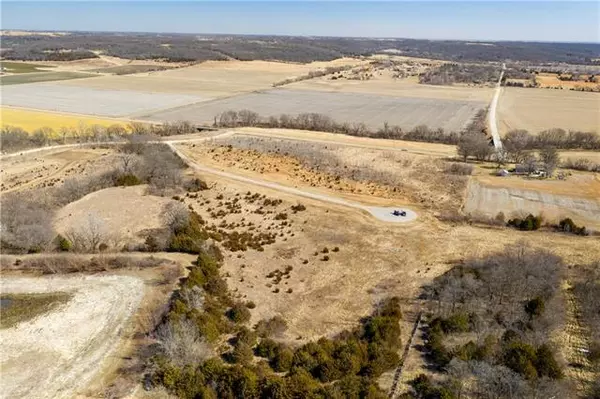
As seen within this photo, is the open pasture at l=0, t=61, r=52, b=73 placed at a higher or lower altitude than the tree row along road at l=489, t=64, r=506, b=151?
higher

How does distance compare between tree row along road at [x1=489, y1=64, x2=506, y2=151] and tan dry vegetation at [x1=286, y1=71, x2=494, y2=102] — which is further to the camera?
tan dry vegetation at [x1=286, y1=71, x2=494, y2=102]

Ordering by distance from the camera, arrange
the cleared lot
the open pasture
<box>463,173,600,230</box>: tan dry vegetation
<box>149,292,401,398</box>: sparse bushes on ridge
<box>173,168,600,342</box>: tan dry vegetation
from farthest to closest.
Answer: the open pasture → the cleared lot → <box>463,173,600,230</box>: tan dry vegetation → <box>173,168,600,342</box>: tan dry vegetation → <box>149,292,401,398</box>: sparse bushes on ridge

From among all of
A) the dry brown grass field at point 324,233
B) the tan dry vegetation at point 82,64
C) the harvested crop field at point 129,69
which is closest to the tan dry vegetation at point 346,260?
the dry brown grass field at point 324,233

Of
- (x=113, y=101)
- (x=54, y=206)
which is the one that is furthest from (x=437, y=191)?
(x=113, y=101)

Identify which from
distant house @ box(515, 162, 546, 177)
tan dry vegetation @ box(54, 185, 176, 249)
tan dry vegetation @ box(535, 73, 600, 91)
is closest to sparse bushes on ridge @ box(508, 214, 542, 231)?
distant house @ box(515, 162, 546, 177)

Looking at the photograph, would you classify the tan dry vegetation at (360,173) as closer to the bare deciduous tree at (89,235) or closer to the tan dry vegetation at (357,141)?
the tan dry vegetation at (357,141)

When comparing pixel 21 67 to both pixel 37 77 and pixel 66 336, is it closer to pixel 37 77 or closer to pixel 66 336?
pixel 37 77

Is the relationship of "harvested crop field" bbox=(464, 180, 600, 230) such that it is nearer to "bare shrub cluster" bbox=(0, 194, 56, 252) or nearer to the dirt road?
the dirt road
